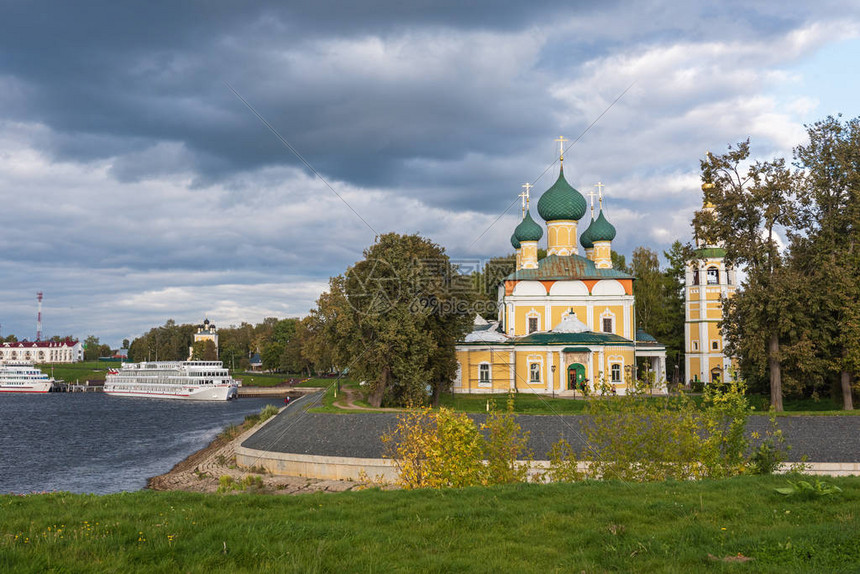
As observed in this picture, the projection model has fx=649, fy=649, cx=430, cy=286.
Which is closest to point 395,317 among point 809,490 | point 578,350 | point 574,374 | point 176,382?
point 578,350

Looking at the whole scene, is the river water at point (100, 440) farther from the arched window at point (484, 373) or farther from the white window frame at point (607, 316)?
the white window frame at point (607, 316)

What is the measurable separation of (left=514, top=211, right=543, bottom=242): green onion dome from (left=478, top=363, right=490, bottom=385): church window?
492 inches

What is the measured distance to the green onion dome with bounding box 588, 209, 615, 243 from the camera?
53.9m

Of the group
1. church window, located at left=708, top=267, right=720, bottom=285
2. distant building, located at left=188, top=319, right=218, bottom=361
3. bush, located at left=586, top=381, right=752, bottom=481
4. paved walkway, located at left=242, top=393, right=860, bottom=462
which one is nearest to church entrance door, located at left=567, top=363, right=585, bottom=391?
church window, located at left=708, top=267, right=720, bottom=285

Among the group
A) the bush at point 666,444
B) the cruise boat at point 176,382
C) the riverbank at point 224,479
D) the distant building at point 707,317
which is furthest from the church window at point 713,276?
the cruise boat at point 176,382

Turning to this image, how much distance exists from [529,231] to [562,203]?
12.4 feet

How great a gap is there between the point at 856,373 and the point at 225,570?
31.8m

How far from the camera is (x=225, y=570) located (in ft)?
20.4

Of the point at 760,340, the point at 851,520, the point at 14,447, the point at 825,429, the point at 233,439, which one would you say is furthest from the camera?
the point at 14,447

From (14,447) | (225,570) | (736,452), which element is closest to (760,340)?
(736,452)

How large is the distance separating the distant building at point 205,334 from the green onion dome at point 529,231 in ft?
281

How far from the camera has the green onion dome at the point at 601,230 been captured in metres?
53.9

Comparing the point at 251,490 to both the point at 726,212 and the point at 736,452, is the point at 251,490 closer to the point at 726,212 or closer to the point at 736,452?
the point at 736,452

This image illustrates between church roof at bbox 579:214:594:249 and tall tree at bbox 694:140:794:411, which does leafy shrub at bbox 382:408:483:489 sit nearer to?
tall tree at bbox 694:140:794:411
